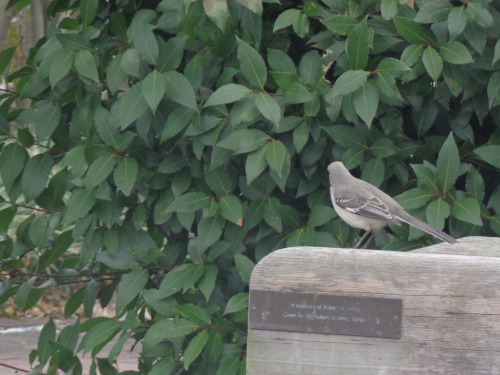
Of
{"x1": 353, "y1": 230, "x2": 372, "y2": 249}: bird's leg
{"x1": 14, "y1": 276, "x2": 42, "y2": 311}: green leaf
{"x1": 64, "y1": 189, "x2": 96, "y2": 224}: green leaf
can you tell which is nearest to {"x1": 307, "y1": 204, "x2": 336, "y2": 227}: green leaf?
{"x1": 353, "y1": 230, "x2": 372, "y2": 249}: bird's leg

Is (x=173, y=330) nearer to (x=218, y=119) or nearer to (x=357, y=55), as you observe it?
(x=218, y=119)

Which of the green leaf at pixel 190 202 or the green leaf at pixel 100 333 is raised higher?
the green leaf at pixel 190 202

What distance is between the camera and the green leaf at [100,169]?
3811 mm

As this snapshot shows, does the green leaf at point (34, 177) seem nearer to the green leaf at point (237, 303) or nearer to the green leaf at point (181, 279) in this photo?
the green leaf at point (181, 279)

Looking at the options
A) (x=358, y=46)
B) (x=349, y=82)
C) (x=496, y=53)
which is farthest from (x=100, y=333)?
(x=496, y=53)

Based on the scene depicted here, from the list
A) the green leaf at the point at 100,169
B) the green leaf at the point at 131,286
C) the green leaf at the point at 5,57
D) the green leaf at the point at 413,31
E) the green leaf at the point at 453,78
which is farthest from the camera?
the green leaf at the point at 5,57

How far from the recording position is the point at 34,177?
164 inches

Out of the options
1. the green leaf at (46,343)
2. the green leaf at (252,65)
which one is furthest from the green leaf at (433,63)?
the green leaf at (46,343)

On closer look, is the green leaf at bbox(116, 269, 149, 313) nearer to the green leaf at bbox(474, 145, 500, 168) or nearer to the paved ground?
the green leaf at bbox(474, 145, 500, 168)

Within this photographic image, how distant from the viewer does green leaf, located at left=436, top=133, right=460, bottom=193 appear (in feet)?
11.6

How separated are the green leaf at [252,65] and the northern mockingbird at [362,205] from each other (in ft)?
1.51

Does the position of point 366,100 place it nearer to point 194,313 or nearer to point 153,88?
point 153,88

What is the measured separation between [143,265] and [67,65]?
93 cm

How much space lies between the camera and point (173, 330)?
146 inches
